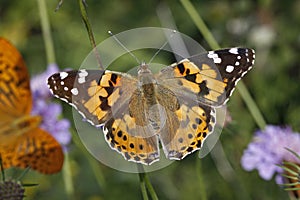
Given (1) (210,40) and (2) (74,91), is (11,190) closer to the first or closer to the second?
(2) (74,91)

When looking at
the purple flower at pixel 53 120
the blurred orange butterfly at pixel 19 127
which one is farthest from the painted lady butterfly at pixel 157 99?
the purple flower at pixel 53 120

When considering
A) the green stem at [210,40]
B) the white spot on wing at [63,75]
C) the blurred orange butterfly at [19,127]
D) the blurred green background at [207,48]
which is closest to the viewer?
the white spot on wing at [63,75]

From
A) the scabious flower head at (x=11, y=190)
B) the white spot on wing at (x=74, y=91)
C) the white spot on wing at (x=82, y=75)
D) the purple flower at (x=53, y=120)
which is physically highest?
the white spot on wing at (x=82, y=75)

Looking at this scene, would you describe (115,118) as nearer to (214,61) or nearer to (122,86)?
(122,86)

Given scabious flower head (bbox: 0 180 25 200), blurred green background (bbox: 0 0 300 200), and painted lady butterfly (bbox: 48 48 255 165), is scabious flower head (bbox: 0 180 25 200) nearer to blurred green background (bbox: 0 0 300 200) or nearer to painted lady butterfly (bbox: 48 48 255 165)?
painted lady butterfly (bbox: 48 48 255 165)

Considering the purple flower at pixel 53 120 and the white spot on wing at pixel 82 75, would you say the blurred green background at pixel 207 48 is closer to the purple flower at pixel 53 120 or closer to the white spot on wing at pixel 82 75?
the purple flower at pixel 53 120
